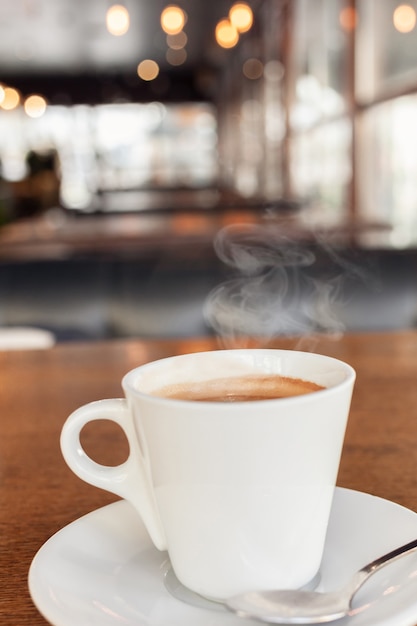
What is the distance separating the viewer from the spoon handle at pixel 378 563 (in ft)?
1.13

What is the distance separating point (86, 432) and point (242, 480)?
0.35 metres

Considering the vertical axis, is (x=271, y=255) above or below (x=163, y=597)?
below

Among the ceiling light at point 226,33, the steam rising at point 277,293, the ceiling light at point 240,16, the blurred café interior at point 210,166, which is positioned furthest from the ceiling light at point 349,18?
the steam rising at point 277,293

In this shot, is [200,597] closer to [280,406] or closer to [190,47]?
[280,406]

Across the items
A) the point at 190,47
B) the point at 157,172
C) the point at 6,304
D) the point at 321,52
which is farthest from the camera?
the point at 157,172

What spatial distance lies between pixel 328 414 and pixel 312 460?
22 millimetres

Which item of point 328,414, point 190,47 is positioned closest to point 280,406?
point 328,414

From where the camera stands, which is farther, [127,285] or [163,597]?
[127,285]

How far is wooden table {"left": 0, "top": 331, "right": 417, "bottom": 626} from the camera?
18.8 inches

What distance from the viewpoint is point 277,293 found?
169 cm

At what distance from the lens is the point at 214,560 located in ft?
1.18

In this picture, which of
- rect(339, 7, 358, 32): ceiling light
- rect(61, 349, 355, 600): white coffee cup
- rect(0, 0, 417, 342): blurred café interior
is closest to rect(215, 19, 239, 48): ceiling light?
rect(0, 0, 417, 342): blurred café interior

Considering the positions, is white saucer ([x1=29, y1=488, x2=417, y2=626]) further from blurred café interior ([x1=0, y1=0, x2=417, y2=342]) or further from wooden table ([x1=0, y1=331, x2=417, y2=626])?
blurred café interior ([x1=0, y1=0, x2=417, y2=342])

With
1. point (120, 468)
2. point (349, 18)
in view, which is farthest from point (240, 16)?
point (120, 468)
